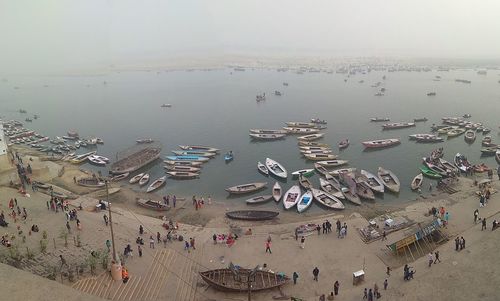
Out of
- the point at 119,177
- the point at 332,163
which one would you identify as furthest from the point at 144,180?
the point at 332,163

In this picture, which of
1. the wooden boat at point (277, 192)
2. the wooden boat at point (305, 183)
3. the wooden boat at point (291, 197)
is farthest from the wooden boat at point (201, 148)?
the wooden boat at point (291, 197)

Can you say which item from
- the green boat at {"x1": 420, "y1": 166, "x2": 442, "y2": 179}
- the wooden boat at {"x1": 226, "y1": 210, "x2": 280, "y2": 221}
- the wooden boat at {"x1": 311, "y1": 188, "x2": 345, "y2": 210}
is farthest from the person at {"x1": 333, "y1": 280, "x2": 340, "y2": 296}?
the green boat at {"x1": 420, "y1": 166, "x2": 442, "y2": 179}

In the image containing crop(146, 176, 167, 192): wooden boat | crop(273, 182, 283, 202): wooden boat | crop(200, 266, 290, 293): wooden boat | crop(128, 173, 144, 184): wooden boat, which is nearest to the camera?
crop(200, 266, 290, 293): wooden boat

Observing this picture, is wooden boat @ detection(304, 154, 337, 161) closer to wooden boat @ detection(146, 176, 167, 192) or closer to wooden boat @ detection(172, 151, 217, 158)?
wooden boat @ detection(172, 151, 217, 158)

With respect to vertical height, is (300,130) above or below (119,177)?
above

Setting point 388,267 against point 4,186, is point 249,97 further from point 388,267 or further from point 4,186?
point 388,267

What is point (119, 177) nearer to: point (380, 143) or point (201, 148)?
point (201, 148)

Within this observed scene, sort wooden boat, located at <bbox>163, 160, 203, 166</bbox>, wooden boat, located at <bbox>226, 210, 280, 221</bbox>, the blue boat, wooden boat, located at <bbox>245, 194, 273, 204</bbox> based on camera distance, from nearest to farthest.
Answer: wooden boat, located at <bbox>226, 210, 280, 221</bbox> < wooden boat, located at <bbox>245, 194, 273, 204</bbox> < wooden boat, located at <bbox>163, 160, 203, 166</bbox> < the blue boat
